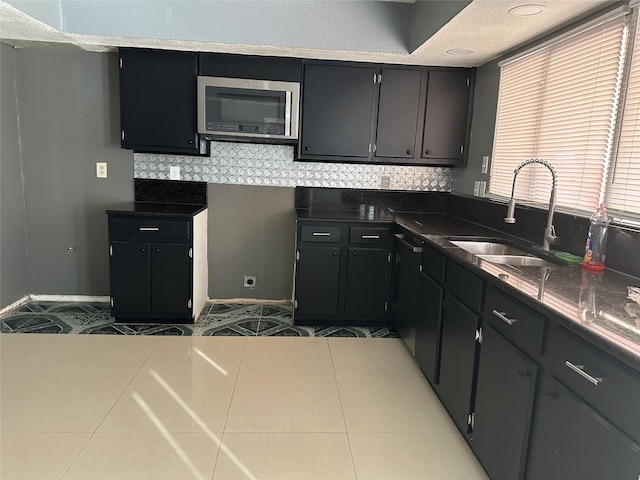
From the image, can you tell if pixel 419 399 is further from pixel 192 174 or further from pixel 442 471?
pixel 192 174

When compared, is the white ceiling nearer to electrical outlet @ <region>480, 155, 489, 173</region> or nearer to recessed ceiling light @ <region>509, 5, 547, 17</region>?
recessed ceiling light @ <region>509, 5, 547, 17</region>

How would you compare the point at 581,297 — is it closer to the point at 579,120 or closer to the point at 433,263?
the point at 433,263

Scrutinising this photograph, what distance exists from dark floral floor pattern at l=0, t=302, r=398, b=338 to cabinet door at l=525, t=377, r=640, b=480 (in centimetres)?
200

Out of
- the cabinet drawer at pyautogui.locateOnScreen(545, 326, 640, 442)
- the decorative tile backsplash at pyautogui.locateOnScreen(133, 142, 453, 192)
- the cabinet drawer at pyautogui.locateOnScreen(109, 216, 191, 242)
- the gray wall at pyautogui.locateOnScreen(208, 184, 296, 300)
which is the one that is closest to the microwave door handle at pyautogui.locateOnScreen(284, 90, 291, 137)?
the decorative tile backsplash at pyautogui.locateOnScreen(133, 142, 453, 192)

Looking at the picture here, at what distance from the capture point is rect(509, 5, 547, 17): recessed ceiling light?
2234 millimetres

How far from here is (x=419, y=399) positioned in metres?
2.57

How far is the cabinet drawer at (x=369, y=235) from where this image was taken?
11.4 ft

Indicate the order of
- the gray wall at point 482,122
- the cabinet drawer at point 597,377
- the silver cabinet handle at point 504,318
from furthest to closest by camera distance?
the gray wall at point 482,122
the silver cabinet handle at point 504,318
the cabinet drawer at point 597,377

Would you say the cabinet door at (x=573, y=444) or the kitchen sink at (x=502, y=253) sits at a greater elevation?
the kitchen sink at (x=502, y=253)

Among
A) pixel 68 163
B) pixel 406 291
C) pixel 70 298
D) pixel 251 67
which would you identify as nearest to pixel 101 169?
pixel 68 163

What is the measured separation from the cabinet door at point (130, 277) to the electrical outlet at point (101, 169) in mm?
818

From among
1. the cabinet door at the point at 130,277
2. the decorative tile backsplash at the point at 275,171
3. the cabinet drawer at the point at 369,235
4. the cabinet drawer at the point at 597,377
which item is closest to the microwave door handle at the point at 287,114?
the decorative tile backsplash at the point at 275,171

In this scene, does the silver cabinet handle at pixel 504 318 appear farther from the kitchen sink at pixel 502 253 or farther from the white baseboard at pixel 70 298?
the white baseboard at pixel 70 298

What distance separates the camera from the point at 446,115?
3.69m
